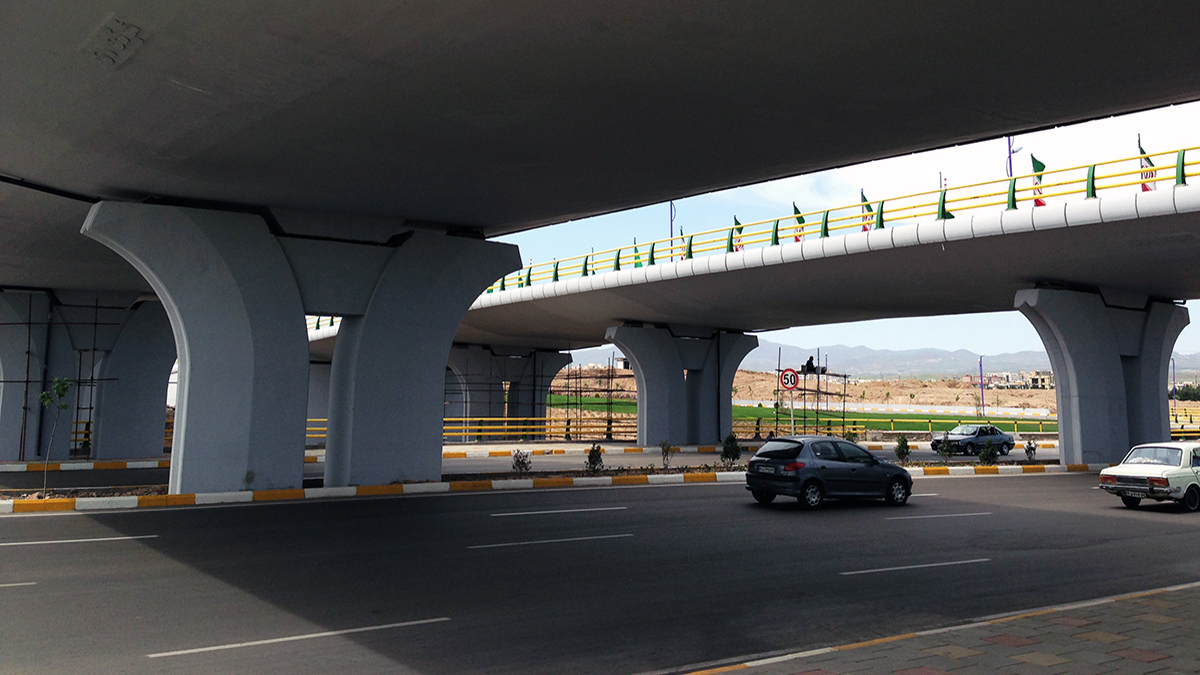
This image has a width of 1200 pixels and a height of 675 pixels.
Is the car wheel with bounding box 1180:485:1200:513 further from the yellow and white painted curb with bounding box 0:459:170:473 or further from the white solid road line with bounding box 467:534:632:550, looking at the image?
the yellow and white painted curb with bounding box 0:459:170:473

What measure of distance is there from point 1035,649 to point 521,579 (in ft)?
17.7

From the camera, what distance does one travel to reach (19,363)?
26703 millimetres

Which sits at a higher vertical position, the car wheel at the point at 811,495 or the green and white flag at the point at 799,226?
the green and white flag at the point at 799,226

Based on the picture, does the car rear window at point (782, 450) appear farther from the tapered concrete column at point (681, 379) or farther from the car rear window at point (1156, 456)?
the tapered concrete column at point (681, 379)

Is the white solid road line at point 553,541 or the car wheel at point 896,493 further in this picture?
the car wheel at point 896,493

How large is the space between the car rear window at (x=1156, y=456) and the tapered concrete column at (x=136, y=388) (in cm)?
2824

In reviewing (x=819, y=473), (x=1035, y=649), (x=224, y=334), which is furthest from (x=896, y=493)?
(x=224, y=334)

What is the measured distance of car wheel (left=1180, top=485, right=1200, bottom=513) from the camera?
1678cm

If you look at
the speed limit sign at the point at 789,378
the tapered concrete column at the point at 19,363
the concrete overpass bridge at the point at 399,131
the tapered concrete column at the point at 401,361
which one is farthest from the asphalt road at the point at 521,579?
the tapered concrete column at the point at 19,363

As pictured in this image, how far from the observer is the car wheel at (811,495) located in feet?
54.0

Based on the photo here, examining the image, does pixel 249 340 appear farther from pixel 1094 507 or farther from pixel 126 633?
pixel 1094 507

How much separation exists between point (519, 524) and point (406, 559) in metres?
3.44

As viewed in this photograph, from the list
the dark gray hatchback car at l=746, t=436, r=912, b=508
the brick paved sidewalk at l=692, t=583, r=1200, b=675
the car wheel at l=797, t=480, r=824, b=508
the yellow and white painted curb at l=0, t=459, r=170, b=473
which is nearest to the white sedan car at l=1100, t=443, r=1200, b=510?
the dark gray hatchback car at l=746, t=436, r=912, b=508

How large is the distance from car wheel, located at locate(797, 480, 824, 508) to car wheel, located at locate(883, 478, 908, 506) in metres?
1.80
